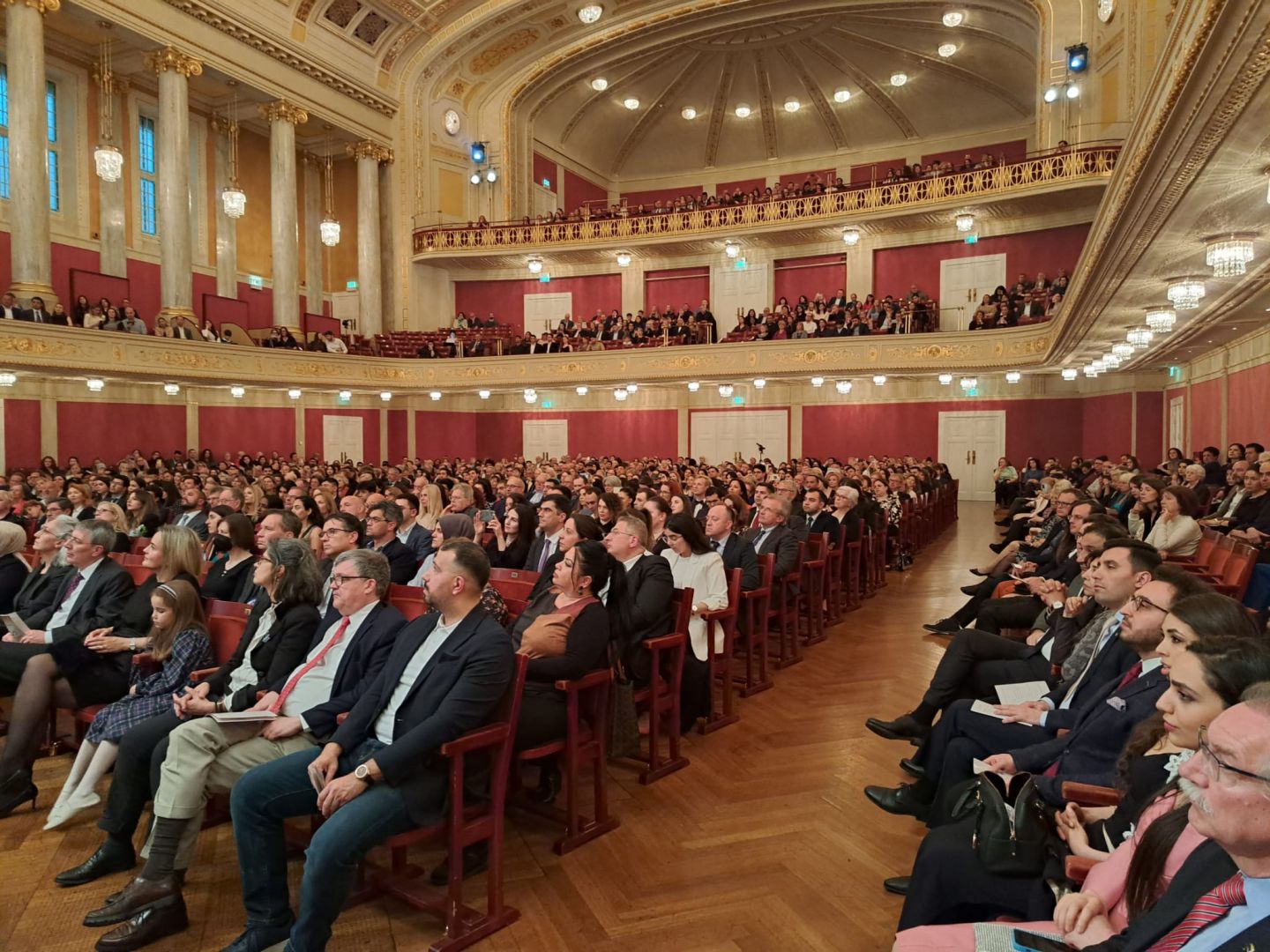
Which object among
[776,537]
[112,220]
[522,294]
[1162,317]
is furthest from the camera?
[522,294]

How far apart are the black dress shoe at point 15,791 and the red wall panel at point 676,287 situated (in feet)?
64.1

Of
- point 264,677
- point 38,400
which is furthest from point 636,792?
point 38,400

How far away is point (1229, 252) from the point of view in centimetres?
603

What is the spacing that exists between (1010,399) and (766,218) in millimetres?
6926

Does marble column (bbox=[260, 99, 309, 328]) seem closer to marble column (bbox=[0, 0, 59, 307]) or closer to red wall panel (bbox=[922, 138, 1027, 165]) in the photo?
marble column (bbox=[0, 0, 59, 307])

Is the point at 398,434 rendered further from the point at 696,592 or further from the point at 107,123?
the point at 696,592

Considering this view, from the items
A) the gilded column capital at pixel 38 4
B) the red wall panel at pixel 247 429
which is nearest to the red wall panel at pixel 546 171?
the red wall panel at pixel 247 429

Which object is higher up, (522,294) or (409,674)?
(522,294)

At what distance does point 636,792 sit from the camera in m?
3.70

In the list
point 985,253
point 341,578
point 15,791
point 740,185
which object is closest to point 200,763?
point 341,578

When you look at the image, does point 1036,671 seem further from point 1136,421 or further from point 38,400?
point 38,400

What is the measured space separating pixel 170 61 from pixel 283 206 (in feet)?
11.7

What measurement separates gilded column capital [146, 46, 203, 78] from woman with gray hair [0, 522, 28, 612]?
1550 centimetres

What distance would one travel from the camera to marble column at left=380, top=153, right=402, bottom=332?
21969 mm
